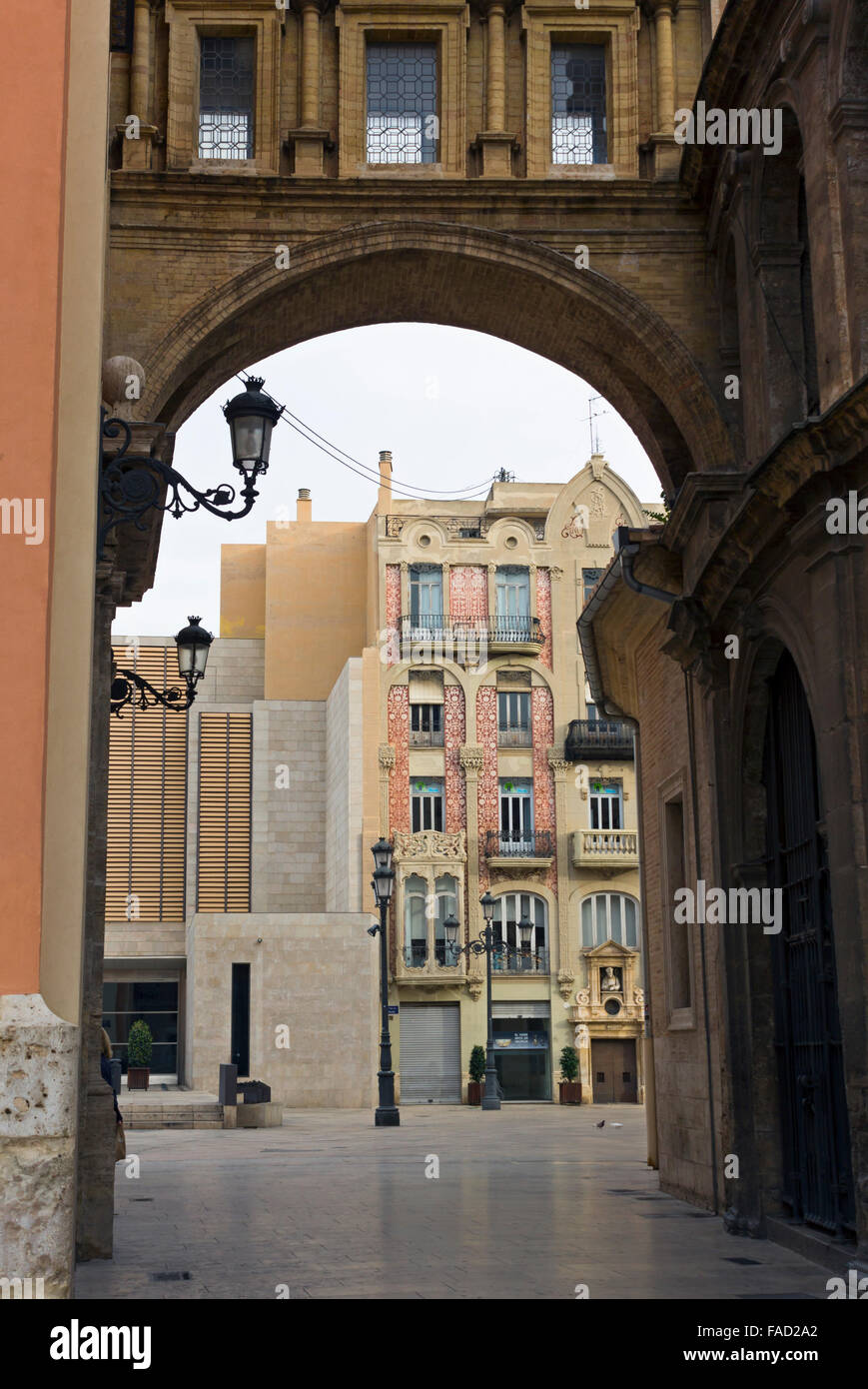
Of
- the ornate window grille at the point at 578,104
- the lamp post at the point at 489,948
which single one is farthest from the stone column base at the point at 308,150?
the lamp post at the point at 489,948

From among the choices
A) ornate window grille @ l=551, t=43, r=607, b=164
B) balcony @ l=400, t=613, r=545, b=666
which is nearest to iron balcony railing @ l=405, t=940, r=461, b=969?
balcony @ l=400, t=613, r=545, b=666

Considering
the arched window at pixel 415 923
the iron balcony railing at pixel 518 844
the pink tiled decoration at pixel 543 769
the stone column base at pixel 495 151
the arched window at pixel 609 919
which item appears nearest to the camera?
the stone column base at pixel 495 151

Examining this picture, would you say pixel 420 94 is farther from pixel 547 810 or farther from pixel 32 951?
pixel 547 810

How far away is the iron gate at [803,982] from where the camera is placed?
1098 centimetres

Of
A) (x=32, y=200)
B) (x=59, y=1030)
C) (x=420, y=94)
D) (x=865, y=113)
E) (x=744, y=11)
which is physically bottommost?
(x=59, y=1030)

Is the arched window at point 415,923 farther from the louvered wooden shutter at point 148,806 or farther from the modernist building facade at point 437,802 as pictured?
the louvered wooden shutter at point 148,806

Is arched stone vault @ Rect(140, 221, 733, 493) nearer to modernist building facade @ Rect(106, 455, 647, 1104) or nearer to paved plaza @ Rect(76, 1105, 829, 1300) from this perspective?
paved plaza @ Rect(76, 1105, 829, 1300)

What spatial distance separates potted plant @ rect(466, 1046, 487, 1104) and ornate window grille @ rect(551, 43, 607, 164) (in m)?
33.0

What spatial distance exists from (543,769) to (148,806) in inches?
491

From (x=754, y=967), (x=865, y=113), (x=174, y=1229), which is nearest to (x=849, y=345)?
(x=865, y=113)

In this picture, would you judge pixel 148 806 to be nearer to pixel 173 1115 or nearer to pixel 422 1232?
pixel 173 1115

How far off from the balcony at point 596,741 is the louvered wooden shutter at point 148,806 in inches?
488

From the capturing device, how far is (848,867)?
9.73 metres

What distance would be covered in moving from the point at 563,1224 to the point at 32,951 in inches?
299
